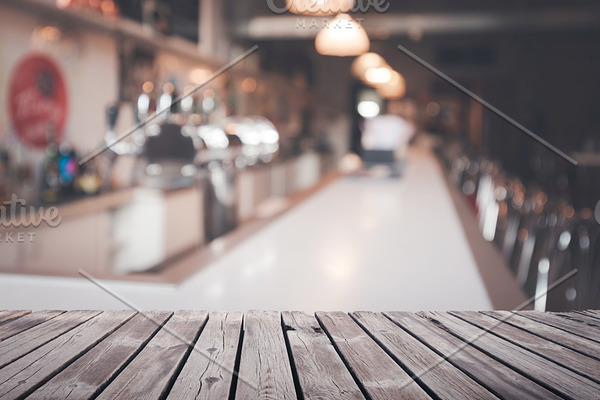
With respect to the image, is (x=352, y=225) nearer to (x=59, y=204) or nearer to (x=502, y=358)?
(x=502, y=358)

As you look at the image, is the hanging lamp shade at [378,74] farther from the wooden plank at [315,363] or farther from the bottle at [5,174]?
the wooden plank at [315,363]

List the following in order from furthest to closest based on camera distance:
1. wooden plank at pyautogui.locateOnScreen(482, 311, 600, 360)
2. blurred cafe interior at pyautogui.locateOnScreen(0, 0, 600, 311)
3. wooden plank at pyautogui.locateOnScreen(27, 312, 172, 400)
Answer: wooden plank at pyautogui.locateOnScreen(482, 311, 600, 360) < blurred cafe interior at pyautogui.locateOnScreen(0, 0, 600, 311) < wooden plank at pyautogui.locateOnScreen(27, 312, 172, 400)

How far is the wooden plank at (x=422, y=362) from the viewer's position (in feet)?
6.05

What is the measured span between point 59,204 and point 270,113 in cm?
534

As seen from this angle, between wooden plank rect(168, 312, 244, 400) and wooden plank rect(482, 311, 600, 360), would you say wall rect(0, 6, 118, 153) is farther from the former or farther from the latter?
wooden plank rect(482, 311, 600, 360)

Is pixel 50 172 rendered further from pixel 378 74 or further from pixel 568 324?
pixel 378 74

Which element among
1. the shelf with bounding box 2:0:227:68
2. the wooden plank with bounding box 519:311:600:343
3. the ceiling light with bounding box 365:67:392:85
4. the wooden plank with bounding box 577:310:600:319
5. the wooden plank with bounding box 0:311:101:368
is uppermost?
the ceiling light with bounding box 365:67:392:85

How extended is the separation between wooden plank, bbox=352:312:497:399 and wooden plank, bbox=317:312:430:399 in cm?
4

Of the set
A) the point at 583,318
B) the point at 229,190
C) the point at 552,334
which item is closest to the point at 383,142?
the point at 229,190

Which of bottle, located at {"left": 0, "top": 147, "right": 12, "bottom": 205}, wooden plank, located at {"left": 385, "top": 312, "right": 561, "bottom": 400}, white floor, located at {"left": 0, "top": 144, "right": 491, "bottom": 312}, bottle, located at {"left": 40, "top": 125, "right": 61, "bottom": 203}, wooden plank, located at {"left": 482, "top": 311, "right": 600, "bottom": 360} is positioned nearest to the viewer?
wooden plank, located at {"left": 385, "top": 312, "right": 561, "bottom": 400}

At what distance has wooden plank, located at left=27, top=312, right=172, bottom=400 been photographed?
5.77 feet

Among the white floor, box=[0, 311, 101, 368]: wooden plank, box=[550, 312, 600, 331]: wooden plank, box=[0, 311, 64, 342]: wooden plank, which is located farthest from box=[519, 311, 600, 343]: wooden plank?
box=[0, 311, 64, 342]: wooden plank

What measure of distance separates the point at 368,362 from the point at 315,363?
→ 19 cm

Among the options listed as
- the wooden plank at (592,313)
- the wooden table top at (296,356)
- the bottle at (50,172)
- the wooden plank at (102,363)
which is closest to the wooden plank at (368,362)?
the wooden table top at (296,356)
